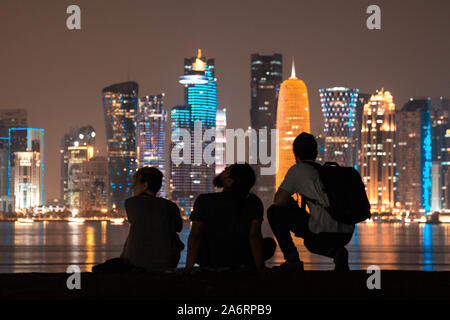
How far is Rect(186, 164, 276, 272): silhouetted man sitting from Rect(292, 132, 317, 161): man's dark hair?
780 millimetres

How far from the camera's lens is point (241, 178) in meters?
9.20

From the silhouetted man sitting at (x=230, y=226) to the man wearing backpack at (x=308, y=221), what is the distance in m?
0.31

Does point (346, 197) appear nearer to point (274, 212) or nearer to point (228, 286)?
point (274, 212)

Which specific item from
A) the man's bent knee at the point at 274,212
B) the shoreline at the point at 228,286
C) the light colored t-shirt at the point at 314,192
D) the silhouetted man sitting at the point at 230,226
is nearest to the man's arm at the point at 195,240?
the silhouetted man sitting at the point at 230,226

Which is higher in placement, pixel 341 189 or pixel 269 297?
pixel 341 189

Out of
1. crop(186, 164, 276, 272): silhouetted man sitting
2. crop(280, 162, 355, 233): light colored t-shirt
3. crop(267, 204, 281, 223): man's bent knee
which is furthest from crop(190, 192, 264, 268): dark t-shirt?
crop(280, 162, 355, 233): light colored t-shirt

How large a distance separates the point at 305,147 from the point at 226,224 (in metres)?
1.40

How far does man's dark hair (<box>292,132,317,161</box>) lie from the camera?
387 inches

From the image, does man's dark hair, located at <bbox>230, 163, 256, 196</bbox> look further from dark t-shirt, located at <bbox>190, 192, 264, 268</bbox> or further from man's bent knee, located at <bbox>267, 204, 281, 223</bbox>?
man's bent knee, located at <bbox>267, 204, 281, 223</bbox>
